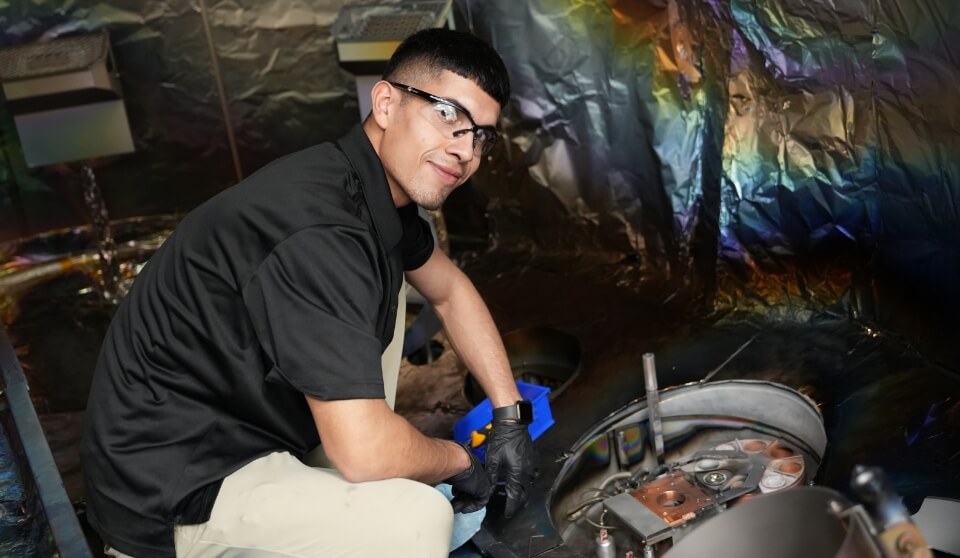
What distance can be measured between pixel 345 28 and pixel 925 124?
1.63 meters

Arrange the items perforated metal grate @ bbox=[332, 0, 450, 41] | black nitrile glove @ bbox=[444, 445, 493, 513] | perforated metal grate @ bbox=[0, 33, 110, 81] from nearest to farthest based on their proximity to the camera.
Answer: black nitrile glove @ bbox=[444, 445, 493, 513], perforated metal grate @ bbox=[332, 0, 450, 41], perforated metal grate @ bbox=[0, 33, 110, 81]

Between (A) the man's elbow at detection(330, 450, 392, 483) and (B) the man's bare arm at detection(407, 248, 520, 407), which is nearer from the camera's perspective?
(A) the man's elbow at detection(330, 450, 392, 483)

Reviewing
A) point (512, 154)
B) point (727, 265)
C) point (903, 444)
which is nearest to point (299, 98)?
point (512, 154)

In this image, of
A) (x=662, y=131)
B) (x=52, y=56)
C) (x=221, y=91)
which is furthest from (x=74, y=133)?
(x=662, y=131)

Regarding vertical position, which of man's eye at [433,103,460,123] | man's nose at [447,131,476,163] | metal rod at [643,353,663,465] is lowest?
metal rod at [643,353,663,465]

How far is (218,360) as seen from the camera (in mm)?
1368

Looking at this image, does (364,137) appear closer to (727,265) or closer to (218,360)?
(218,360)

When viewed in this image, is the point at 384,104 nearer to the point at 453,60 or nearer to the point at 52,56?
the point at 453,60

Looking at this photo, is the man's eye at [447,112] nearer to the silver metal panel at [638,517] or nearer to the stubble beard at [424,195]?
the stubble beard at [424,195]

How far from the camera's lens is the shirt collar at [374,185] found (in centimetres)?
144

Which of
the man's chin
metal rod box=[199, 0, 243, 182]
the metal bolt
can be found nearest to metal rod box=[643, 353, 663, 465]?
the metal bolt

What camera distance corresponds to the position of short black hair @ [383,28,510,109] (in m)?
1.49

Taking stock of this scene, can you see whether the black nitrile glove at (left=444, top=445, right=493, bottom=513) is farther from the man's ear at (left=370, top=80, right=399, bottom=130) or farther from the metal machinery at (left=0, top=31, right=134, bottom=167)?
the metal machinery at (left=0, top=31, right=134, bottom=167)

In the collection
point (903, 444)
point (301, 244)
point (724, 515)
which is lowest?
point (903, 444)
